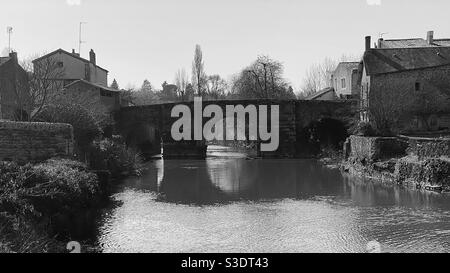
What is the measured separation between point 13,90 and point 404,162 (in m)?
23.8

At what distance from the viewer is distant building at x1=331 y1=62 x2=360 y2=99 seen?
45.9m

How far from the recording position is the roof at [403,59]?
35.2m

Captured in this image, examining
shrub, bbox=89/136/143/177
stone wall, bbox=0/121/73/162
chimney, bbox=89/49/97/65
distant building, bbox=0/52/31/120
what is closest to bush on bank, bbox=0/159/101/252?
stone wall, bbox=0/121/73/162

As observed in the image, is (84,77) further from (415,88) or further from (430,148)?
(430,148)

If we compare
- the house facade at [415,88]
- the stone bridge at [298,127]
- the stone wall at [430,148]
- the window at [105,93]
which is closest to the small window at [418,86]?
the house facade at [415,88]

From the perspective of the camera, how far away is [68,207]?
1421cm

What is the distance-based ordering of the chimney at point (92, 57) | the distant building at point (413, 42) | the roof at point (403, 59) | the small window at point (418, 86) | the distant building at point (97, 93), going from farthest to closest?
the chimney at point (92, 57) → the distant building at point (413, 42) → the distant building at point (97, 93) → the roof at point (403, 59) → the small window at point (418, 86)

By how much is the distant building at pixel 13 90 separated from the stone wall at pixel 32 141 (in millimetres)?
7816

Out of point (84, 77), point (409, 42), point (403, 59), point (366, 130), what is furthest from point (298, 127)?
point (84, 77)

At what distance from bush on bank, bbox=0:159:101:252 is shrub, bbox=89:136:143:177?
788 cm

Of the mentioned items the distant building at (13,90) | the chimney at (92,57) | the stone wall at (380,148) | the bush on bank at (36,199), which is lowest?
the bush on bank at (36,199)

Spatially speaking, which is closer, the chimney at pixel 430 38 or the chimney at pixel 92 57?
the chimney at pixel 430 38

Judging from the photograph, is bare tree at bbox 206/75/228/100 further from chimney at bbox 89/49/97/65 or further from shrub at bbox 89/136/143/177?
shrub at bbox 89/136/143/177

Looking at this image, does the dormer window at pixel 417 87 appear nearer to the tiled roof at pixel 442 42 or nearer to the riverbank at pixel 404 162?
the riverbank at pixel 404 162
